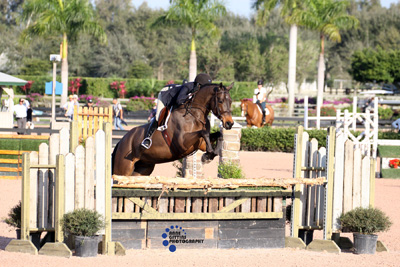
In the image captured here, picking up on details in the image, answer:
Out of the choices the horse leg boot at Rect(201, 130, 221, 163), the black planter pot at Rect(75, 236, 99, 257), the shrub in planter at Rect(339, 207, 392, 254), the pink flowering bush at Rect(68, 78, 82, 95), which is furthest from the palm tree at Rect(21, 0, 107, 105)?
the shrub in planter at Rect(339, 207, 392, 254)

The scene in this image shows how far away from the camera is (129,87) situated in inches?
1812

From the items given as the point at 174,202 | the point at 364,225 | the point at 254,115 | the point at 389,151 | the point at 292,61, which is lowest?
the point at 364,225

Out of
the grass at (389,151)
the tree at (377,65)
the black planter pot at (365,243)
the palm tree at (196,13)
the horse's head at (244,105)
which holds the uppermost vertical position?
the palm tree at (196,13)

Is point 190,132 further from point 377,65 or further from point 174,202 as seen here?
point 377,65

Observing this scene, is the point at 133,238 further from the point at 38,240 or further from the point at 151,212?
the point at 38,240

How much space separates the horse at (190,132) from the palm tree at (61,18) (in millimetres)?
27563

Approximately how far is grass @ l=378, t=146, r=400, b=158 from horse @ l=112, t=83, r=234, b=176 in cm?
957

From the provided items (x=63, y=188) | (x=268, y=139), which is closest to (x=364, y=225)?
(x=63, y=188)

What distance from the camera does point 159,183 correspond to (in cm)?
670

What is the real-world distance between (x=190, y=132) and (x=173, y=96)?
771mm

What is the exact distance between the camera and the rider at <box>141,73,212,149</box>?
7.80m

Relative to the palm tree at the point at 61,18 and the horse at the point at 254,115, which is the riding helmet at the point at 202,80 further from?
the palm tree at the point at 61,18

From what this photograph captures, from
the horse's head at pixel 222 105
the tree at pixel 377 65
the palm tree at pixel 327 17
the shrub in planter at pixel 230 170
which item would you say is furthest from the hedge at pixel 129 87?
the horse's head at pixel 222 105

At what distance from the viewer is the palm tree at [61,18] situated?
115 ft
